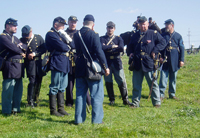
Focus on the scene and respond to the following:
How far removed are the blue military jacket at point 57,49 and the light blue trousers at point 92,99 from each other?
0.96 m

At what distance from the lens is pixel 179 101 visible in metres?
8.58

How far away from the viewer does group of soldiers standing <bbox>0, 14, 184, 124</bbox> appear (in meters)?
5.25

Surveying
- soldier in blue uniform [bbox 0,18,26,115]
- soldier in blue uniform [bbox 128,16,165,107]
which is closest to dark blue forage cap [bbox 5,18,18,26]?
soldier in blue uniform [bbox 0,18,26,115]

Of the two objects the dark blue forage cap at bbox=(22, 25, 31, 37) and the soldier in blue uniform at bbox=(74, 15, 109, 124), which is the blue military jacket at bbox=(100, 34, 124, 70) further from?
the soldier in blue uniform at bbox=(74, 15, 109, 124)

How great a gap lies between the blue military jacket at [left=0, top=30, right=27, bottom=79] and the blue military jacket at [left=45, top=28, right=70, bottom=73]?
0.91 metres

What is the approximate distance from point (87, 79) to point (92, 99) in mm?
439

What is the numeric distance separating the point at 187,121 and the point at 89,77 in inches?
98.0

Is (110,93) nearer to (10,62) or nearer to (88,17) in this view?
(10,62)

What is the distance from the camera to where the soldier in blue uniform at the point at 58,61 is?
6.09m

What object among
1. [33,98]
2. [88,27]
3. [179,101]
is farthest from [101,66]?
[179,101]

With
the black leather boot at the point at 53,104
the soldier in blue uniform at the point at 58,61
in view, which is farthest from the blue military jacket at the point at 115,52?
the black leather boot at the point at 53,104

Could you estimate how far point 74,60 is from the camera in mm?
7273

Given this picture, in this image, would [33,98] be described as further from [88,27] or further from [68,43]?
[88,27]

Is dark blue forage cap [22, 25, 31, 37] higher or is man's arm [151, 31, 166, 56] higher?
dark blue forage cap [22, 25, 31, 37]
